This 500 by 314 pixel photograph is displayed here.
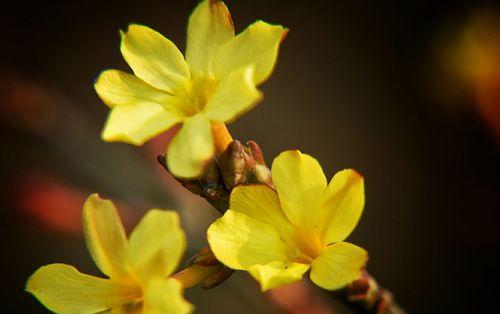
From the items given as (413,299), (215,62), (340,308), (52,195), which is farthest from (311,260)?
(52,195)

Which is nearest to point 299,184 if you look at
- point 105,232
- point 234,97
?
point 234,97

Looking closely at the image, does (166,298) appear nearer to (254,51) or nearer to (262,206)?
(262,206)

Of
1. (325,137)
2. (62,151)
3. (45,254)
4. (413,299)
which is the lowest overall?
(413,299)

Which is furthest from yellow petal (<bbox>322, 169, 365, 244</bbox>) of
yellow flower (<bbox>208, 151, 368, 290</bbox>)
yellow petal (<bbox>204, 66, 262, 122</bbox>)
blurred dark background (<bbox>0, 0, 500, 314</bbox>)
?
blurred dark background (<bbox>0, 0, 500, 314</bbox>)

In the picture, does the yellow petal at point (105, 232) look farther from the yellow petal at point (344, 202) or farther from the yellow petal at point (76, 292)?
the yellow petal at point (344, 202)

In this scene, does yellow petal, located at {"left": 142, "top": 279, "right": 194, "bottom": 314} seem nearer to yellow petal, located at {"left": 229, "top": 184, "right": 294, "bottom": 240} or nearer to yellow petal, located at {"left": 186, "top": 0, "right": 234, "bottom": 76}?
yellow petal, located at {"left": 229, "top": 184, "right": 294, "bottom": 240}

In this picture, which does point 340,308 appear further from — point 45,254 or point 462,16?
point 462,16
